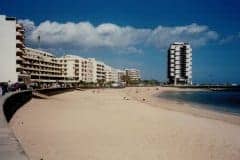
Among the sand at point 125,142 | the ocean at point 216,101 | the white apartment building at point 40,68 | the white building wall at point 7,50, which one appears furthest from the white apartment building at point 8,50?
the sand at point 125,142

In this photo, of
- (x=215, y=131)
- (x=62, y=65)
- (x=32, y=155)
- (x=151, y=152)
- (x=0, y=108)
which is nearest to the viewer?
(x=32, y=155)

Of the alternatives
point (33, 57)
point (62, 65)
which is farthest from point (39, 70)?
point (62, 65)

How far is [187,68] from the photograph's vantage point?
199500 millimetres

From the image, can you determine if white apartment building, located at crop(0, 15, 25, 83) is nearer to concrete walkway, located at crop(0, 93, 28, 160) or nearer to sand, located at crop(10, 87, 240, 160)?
sand, located at crop(10, 87, 240, 160)

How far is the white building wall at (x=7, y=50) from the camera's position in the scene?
235 ft

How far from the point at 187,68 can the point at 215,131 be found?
604 ft

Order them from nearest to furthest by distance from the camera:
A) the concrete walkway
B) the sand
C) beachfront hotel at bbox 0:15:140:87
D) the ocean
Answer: the concrete walkway < the sand < the ocean < beachfront hotel at bbox 0:15:140:87

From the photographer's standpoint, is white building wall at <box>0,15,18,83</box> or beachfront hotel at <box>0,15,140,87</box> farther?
beachfront hotel at <box>0,15,140,87</box>

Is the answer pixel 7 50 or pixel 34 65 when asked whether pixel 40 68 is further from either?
pixel 7 50

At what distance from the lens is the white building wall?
71.8 metres

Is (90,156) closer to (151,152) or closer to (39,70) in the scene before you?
(151,152)

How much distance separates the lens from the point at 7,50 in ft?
239

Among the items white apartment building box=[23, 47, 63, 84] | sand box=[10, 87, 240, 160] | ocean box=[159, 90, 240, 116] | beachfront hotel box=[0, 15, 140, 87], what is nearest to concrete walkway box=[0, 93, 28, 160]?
sand box=[10, 87, 240, 160]

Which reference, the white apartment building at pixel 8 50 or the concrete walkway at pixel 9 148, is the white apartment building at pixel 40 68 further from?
the concrete walkway at pixel 9 148
